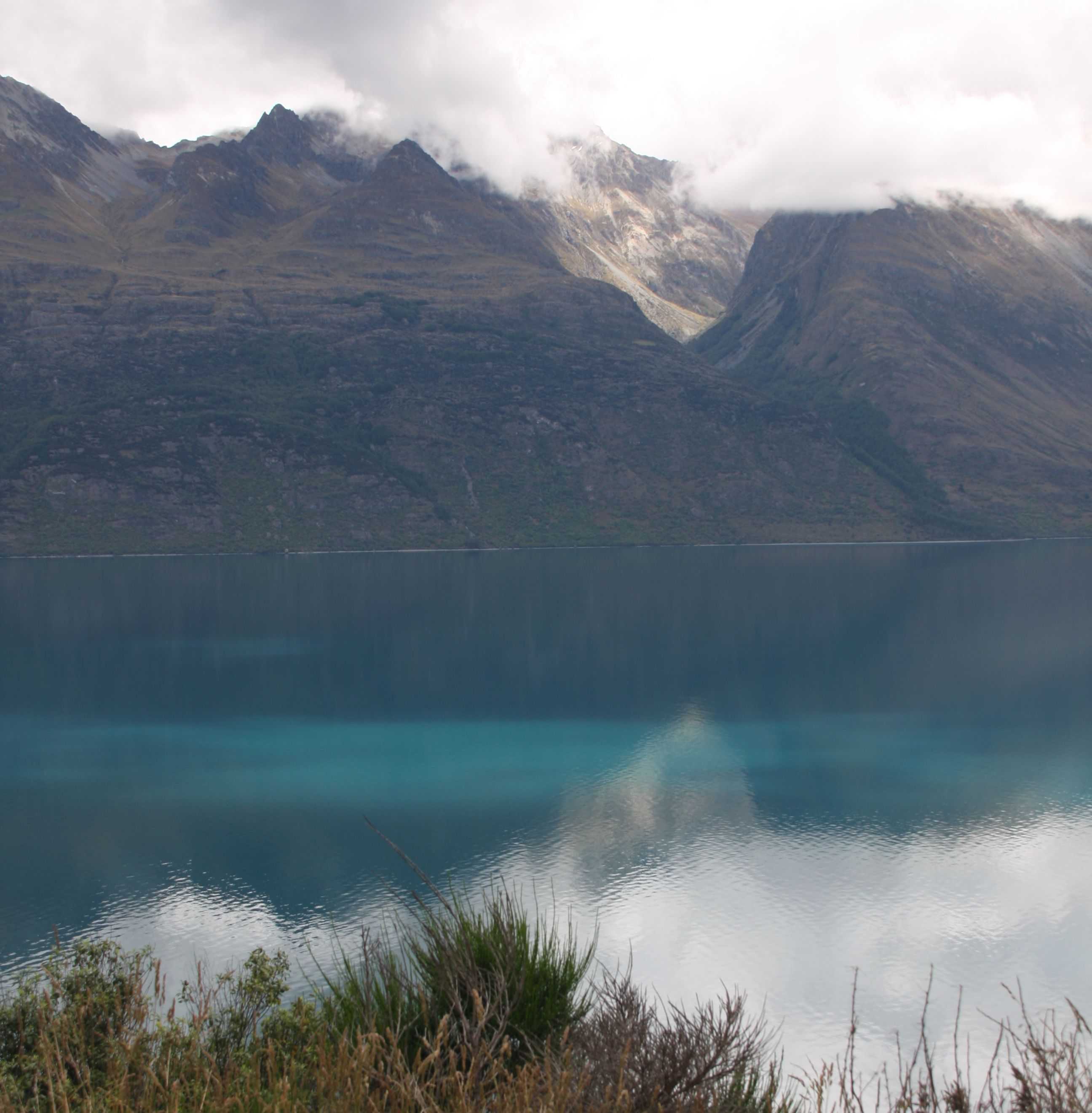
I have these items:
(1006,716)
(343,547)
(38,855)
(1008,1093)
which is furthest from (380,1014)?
(343,547)

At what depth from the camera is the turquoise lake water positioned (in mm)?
28344

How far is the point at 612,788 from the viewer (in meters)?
43.3

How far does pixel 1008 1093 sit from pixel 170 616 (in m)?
92.4

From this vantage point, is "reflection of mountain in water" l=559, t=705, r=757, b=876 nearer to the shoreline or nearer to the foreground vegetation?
the foreground vegetation

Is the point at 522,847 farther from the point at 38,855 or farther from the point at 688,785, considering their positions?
the point at 38,855

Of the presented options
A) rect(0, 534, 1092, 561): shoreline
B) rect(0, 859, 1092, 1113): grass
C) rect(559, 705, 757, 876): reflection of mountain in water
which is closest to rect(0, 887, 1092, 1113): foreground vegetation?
rect(0, 859, 1092, 1113): grass

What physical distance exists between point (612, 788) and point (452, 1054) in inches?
1410

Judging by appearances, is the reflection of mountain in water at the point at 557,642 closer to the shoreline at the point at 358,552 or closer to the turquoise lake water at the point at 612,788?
the turquoise lake water at the point at 612,788

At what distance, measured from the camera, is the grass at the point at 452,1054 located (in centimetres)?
820

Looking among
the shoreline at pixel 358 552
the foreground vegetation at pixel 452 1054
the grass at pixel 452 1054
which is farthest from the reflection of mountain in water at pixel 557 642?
the foreground vegetation at pixel 452 1054

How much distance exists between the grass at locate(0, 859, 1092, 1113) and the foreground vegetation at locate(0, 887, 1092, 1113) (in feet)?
0.11

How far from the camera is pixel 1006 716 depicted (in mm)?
58000

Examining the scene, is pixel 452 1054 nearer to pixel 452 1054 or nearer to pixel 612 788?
pixel 452 1054

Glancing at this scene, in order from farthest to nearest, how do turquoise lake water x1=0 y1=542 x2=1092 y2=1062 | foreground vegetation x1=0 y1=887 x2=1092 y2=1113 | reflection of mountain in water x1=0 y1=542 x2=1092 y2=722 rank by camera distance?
reflection of mountain in water x1=0 y1=542 x2=1092 y2=722 → turquoise lake water x1=0 y1=542 x2=1092 y2=1062 → foreground vegetation x1=0 y1=887 x2=1092 y2=1113
